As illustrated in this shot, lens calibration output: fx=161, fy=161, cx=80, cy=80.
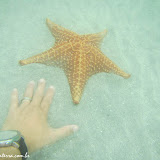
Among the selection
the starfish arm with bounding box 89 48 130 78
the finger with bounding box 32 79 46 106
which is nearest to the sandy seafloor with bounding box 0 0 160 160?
the starfish arm with bounding box 89 48 130 78

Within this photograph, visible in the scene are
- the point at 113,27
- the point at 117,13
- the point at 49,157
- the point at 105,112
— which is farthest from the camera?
the point at 117,13

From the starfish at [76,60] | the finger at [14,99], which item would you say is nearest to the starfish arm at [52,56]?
the starfish at [76,60]

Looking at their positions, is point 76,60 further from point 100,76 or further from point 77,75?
point 100,76

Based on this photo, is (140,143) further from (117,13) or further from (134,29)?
(117,13)

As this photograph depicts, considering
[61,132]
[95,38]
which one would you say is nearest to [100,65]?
[95,38]

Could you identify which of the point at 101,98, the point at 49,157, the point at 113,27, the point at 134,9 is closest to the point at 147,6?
the point at 134,9

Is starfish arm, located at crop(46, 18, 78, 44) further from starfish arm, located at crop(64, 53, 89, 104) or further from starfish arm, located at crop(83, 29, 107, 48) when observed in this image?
starfish arm, located at crop(64, 53, 89, 104)
